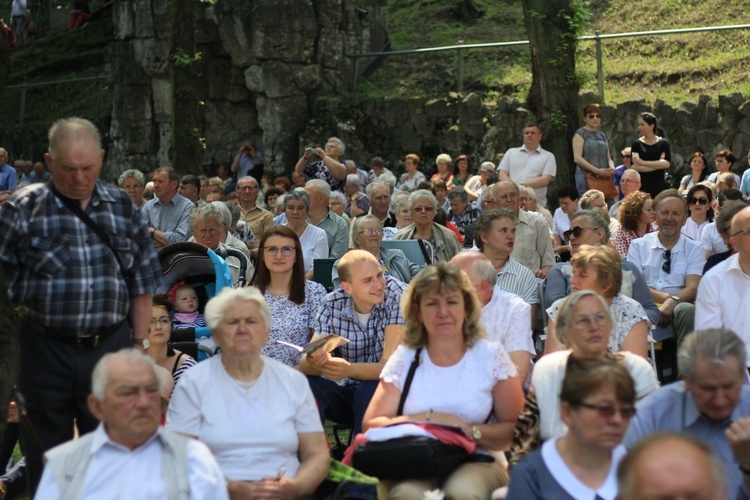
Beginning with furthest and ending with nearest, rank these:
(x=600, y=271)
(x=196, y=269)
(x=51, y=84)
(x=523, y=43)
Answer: (x=51, y=84)
(x=523, y=43)
(x=196, y=269)
(x=600, y=271)

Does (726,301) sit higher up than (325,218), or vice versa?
(325,218)

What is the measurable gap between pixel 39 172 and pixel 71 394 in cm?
1528

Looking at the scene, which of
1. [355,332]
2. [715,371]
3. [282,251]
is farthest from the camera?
[282,251]

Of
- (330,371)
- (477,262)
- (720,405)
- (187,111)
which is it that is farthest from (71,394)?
(187,111)

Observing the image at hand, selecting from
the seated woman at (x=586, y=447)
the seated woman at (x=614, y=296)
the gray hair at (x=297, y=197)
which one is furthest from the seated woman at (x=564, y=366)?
the gray hair at (x=297, y=197)

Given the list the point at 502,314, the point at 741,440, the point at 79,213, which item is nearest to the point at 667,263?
the point at 502,314

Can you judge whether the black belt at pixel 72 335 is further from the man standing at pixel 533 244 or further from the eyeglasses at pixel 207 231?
the man standing at pixel 533 244

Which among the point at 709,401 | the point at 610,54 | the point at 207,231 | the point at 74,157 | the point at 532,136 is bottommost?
the point at 709,401

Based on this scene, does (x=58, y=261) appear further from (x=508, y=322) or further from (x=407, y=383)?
(x=508, y=322)

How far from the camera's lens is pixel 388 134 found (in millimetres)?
18125

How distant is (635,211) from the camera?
889 centimetres

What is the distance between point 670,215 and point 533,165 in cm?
457

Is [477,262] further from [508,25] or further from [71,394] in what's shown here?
[508,25]

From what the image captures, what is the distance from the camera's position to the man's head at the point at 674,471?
118 inches
